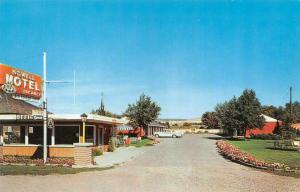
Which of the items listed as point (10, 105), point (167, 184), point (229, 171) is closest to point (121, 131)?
point (10, 105)

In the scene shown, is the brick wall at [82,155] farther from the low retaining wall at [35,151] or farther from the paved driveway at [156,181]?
the low retaining wall at [35,151]

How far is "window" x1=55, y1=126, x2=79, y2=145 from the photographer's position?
97.8ft

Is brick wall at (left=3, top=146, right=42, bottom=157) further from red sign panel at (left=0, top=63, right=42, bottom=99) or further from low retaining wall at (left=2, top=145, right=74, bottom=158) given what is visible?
red sign panel at (left=0, top=63, right=42, bottom=99)

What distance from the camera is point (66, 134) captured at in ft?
98.2

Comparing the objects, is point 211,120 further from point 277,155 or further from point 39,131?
point 39,131

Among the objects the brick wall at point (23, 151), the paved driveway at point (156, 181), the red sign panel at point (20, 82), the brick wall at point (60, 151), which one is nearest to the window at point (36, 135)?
the brick wall at point (23, 151)

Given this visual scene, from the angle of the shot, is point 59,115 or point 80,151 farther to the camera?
point 59,115

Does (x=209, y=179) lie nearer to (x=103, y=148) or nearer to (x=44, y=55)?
(x=44, y=55)

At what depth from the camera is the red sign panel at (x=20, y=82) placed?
23.3 metres

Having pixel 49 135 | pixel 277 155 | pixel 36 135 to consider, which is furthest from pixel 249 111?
pixel 36 135

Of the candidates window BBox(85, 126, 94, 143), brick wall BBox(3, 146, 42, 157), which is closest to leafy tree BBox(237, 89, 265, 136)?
window BBox(85, 126, 94, 143)

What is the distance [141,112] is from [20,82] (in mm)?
37257

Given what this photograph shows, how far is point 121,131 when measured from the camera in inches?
2616

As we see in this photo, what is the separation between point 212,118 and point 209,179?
324 feet
